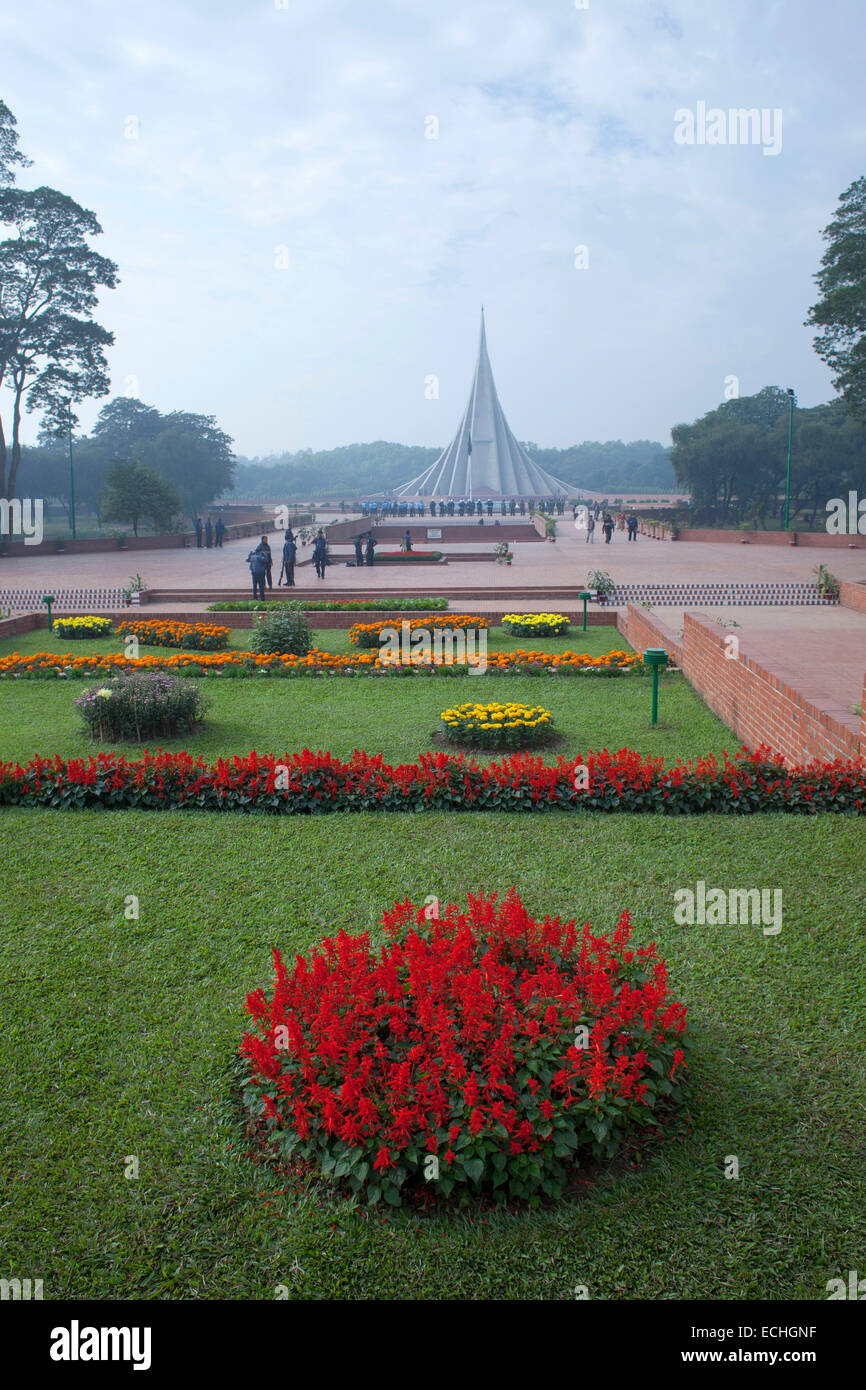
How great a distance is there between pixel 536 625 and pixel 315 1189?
9.30 metres

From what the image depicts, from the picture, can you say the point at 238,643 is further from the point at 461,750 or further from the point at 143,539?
the point at 143,539

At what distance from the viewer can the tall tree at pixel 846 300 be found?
84.8ft

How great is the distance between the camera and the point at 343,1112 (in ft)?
8.18

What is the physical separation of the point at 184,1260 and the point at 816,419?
47086mm

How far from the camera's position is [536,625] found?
448 inches

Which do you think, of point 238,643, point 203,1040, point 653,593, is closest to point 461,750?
point 203,1040

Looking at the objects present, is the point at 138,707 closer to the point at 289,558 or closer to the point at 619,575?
the point at 289,558

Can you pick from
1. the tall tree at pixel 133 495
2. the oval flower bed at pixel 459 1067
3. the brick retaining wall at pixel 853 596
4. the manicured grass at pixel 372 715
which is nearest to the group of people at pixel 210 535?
the tall tree at pixel 133 495

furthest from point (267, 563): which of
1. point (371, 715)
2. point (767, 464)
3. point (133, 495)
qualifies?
point (767, 464)

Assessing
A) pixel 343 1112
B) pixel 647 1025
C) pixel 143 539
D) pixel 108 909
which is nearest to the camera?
pixel 343 1112

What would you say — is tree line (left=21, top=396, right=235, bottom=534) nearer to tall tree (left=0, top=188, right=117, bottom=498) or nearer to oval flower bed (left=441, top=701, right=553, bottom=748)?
tall tree (left=0, top=188, right=117, bottom=498)

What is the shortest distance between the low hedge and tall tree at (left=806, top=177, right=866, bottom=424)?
24.7m

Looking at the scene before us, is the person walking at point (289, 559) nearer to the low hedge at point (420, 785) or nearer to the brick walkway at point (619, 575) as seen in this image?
the brick walkway at point (619, 575)

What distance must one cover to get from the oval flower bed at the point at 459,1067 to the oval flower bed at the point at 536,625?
847 cm
